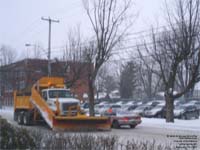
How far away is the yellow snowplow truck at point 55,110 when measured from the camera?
25.3m

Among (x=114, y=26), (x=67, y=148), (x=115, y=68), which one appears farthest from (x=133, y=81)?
(x=67, y=148)

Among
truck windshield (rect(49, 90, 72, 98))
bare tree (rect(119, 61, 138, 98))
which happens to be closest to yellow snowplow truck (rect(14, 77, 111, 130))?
truck windshield (rect(49, 90, 72, 98))

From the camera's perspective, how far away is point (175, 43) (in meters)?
33.2

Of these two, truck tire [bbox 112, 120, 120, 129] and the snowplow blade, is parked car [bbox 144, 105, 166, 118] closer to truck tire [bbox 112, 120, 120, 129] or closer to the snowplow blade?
truck tire [bbox 112, 120, 120, 129]

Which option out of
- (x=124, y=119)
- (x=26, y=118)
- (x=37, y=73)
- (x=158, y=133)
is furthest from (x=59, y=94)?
(x=37, y=73)

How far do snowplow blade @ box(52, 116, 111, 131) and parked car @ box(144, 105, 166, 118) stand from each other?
73.1 ft

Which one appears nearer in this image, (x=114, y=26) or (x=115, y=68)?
(x=114, y=26)

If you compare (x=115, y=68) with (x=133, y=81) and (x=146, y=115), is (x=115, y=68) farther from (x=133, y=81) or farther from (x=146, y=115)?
(x=146, y=115)

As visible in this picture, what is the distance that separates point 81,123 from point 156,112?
24.2 meters

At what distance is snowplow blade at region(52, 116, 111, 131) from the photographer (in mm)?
25062

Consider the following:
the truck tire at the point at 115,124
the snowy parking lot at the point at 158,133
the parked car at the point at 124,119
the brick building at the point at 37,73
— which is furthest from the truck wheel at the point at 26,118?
the brick building at the point at 37,73

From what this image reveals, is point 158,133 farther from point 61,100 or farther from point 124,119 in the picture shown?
point 61,100

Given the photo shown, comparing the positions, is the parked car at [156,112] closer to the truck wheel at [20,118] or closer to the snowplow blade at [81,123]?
the truck wheel at [20,118]

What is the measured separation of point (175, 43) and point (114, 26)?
8367 mm
